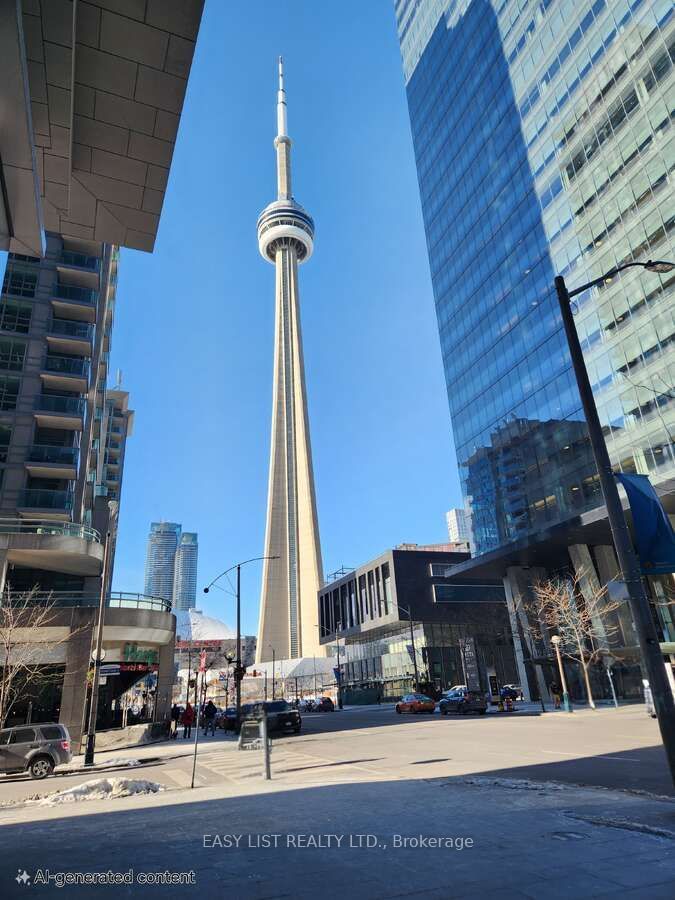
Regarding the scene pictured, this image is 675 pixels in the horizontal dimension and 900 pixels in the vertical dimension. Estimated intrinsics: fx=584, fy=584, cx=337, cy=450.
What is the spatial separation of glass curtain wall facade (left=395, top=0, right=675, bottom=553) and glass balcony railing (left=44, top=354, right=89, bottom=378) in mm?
38268

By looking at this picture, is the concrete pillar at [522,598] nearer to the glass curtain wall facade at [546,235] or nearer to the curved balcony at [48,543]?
the glass curtain wall facade at [546,235]

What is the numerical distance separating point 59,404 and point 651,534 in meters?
45.9

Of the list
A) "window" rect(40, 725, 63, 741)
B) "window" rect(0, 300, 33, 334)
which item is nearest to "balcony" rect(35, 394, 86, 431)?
"window" rect(0, 300, 33, 334)

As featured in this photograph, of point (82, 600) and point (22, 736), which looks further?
point (82, 600)

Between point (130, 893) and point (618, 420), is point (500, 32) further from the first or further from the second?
point (130, 893)

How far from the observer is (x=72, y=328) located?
1928 inches

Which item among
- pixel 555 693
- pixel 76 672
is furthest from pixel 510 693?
pixel 76 672

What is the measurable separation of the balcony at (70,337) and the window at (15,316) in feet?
6.04

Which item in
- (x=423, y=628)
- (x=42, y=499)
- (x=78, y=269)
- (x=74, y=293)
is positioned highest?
(x=78, y=269)

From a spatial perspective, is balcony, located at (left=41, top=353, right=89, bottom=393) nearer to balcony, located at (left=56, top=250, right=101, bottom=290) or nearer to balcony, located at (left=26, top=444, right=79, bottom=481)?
balcony, located at (left=26, top=444, right=79, bottom=481)

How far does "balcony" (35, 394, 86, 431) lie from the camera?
45.2m

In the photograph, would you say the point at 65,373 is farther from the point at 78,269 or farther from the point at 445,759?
the point at 445,759

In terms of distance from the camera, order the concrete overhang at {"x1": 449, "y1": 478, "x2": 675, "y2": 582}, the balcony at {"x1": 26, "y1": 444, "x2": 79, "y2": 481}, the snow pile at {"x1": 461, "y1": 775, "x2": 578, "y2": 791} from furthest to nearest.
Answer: the balcony at {"x1": 26, "y1": 444, "x2": 79, "y2": 481}, the concrete overhang at {"x1": 449, "y1": 478, "x2": 675, "y2": 582}, the snow pile at {"x1": 461, "y1": 775, "x2": 578, "y2": 791}

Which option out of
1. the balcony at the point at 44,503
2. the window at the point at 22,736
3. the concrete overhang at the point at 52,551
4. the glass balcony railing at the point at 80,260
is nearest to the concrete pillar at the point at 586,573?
the concrete overhang at the point at 52,551
